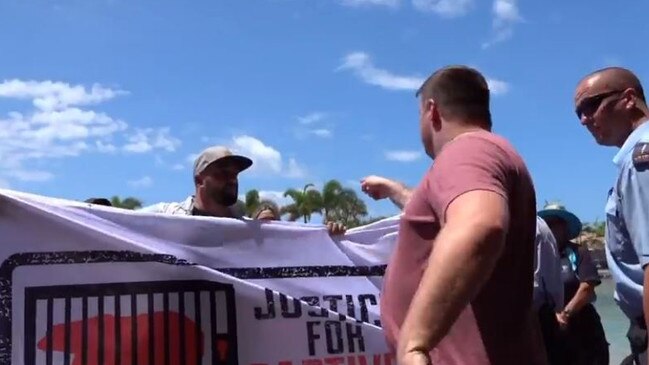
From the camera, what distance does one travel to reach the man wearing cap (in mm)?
5164

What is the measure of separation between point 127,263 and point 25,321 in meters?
0.54

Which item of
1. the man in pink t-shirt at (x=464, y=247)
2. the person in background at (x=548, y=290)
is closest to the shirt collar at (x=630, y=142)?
the man in pink t-shirt at (x=464, y=247)

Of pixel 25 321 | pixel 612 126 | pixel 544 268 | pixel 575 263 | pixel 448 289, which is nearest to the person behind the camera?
pixel 448 289

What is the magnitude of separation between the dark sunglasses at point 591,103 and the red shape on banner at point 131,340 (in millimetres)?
1998

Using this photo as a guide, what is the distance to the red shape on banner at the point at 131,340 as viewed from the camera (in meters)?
3.91

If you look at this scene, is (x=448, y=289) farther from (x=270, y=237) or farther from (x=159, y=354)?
(x=270, y=237)

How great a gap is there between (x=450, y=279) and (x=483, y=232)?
135mm

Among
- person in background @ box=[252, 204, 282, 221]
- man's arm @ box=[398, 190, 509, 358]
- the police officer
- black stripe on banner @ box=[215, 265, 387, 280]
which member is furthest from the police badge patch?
person in background @ box=[252, 204, 282, 221]

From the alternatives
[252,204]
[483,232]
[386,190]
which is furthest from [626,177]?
[252,204]

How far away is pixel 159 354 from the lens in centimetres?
407

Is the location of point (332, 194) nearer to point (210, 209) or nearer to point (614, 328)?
point (614, 328)

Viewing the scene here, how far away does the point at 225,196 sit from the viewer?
5180 mm

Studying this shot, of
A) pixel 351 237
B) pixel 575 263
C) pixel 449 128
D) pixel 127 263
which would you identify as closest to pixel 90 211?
pixel 127 263

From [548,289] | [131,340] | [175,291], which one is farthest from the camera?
[548,289]
